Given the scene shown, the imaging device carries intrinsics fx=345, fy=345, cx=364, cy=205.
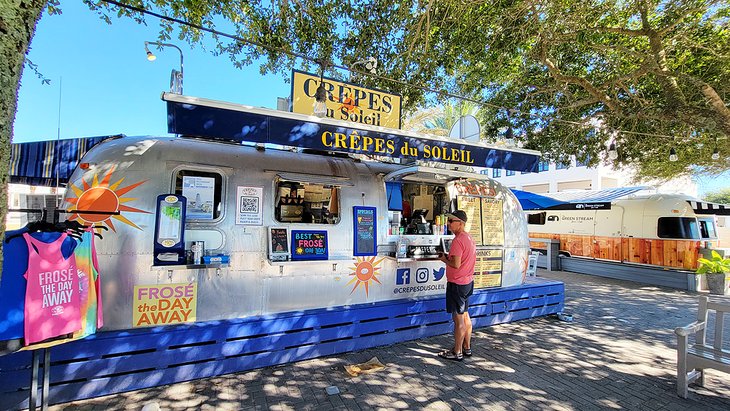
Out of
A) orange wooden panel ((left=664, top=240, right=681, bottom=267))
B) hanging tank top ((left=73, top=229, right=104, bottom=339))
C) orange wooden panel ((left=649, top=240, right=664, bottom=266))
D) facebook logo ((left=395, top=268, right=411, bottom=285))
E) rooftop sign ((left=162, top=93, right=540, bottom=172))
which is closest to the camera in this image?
hanging tank top ((left=73, top=229, right=104, bottom=339))

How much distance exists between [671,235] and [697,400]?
9.08 m

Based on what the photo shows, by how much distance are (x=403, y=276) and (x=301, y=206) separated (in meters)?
1.91

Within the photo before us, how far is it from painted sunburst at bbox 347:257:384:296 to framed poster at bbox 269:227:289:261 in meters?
1.00

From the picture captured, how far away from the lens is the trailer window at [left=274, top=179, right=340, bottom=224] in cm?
476

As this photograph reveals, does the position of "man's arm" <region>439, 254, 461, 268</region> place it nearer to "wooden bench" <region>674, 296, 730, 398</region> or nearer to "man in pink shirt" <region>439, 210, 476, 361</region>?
"man in pink shirt" <region>439, 210, 476, 361</region>

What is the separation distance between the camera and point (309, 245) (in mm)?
4594

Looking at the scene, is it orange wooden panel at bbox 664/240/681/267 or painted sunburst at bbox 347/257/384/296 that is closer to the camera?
painted sunburst at bbox 347/257/384/296

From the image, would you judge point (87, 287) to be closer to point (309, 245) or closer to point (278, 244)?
point (278, 244)

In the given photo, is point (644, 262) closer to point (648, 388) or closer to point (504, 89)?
point (504, 89)

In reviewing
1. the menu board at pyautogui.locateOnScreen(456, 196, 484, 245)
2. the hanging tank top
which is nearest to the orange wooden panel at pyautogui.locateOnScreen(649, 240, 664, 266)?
the menu board at pyautogui.locateOnScreen(456, 196, 484, 245)

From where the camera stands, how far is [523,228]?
259 inches

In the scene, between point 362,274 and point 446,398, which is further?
point 362,274

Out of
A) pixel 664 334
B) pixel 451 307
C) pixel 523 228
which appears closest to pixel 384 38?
pixel 523 228

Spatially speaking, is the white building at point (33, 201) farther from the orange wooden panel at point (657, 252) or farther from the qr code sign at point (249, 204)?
the orange wooden panel at point (657, 252)
